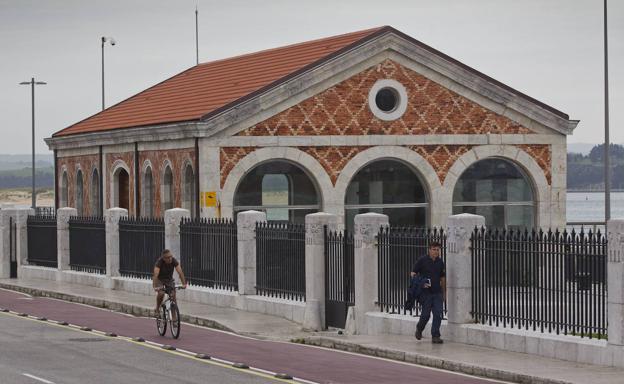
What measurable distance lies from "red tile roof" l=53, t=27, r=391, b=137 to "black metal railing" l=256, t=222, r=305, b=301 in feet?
35.2

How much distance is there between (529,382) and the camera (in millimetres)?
19500

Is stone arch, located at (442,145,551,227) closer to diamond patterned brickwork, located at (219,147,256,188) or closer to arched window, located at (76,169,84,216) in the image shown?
diamond patterned brickwork, located at (219,147,256,188)

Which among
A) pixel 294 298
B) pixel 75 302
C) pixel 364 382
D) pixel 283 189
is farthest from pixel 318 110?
pixel 364 382

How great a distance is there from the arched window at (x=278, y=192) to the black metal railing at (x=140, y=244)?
14.7 feet

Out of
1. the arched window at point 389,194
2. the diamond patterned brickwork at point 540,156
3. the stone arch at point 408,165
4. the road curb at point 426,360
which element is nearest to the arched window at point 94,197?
the arched window at point 389,194

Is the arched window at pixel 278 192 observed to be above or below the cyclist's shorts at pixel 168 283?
above

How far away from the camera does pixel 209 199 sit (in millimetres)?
41000

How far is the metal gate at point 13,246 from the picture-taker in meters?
45.2

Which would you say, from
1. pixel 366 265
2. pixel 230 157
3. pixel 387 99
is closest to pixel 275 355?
pixel 366 265

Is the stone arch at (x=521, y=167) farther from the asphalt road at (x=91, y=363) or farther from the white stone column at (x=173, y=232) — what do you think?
the asphalt road at (x=91, y=363)

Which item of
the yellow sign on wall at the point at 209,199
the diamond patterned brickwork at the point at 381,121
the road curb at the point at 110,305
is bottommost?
the road curb at the point at 110,305

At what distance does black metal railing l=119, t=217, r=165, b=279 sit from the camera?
A: 3647 centimetres

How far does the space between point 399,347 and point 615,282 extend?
437 centimetres

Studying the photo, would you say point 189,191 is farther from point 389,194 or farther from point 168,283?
point 168,283
